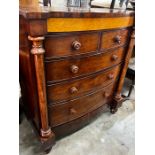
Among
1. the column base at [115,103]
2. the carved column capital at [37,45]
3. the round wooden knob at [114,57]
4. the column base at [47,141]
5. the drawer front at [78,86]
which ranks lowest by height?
the column base at [47,141]

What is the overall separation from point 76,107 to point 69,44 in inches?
21.0

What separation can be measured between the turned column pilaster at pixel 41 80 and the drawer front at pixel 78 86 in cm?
6

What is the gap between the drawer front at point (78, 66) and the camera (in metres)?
0.93

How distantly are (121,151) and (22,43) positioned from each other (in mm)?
1193

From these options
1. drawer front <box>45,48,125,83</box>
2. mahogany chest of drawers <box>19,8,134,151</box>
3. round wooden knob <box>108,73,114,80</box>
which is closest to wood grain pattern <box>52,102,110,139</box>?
mahogany chest of drawers <box>19,8,134,151</box>

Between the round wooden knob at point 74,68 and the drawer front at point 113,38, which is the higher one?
the drawer front at point 113,38

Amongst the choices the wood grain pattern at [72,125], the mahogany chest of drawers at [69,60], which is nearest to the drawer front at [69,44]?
the mahogany chest of drawers at [69,60]

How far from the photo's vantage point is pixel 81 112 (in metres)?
1.30

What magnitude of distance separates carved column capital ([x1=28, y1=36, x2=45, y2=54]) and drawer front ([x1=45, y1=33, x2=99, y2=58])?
2.0 inches

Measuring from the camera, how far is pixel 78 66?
102 cm

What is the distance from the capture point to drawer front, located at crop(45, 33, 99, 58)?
84 cm

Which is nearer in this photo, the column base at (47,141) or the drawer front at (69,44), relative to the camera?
the drawer front at (69,44)

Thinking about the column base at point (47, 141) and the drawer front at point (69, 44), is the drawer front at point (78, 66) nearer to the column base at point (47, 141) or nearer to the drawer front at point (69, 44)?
the drawer front at point (69, 44)
